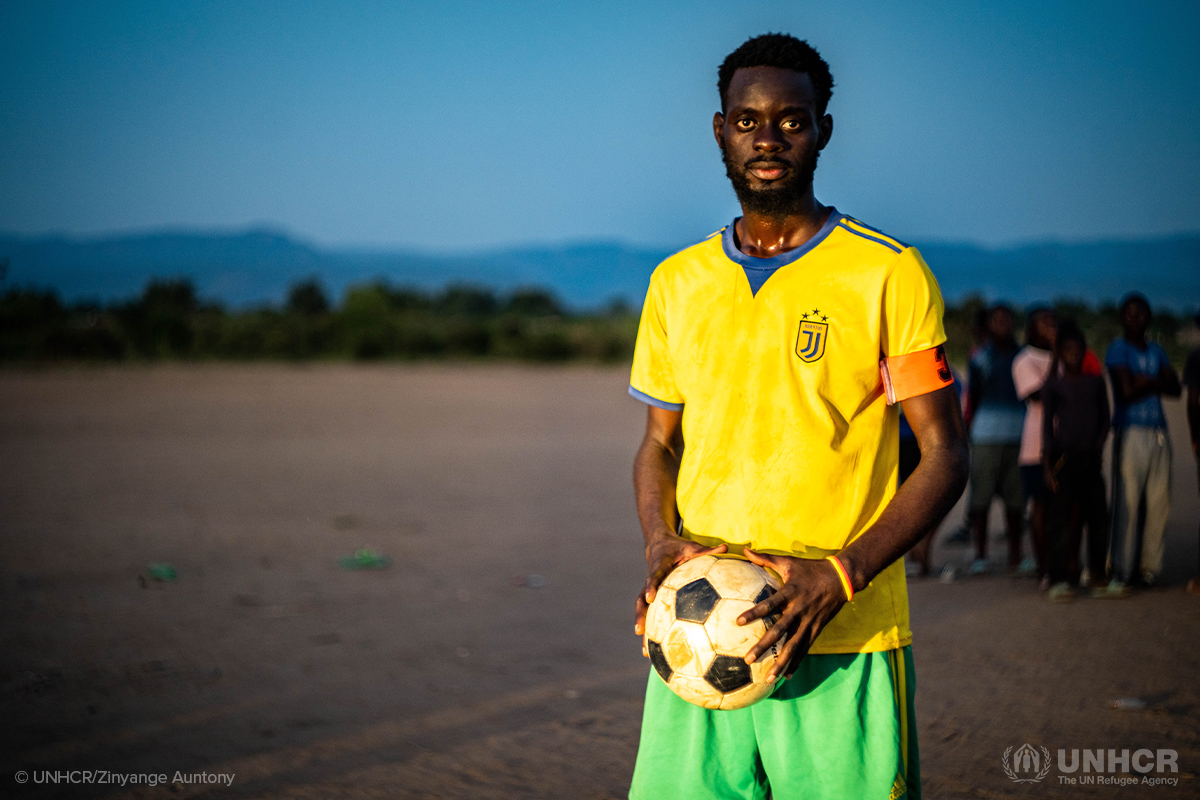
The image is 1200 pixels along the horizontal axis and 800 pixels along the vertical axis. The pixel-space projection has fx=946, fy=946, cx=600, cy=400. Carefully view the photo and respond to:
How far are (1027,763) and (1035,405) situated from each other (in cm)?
426

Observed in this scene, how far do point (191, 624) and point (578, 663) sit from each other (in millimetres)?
2745

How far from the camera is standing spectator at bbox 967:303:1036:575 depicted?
26.0 feet

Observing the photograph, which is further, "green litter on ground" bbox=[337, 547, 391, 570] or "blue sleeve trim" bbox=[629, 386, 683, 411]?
"green litter on ground" bbox=[337, 547, 391, 570]

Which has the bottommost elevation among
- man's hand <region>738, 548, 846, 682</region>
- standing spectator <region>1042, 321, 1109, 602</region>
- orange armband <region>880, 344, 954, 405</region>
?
standing spectator <region>1042, 321, 1109, 602</region>

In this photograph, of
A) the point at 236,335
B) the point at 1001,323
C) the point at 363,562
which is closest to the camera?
the point at 1001,323

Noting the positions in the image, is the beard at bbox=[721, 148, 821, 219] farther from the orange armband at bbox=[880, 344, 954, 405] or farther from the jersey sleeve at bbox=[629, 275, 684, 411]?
the orange armband at bbox=[880, 344, 954, 405]

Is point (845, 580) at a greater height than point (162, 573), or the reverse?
point (845, 580)

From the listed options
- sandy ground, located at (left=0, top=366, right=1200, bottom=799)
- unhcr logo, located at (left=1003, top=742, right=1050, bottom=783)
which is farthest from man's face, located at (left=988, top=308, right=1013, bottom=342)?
unhcr logo, located at (left=1003, top=742, right=1050, bottom=783)

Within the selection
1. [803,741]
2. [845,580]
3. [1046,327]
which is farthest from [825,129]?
[1046,327]

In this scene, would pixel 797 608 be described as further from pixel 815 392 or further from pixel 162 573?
pixel 162 573

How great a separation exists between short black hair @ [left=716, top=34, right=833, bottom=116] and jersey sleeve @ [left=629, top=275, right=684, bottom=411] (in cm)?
54

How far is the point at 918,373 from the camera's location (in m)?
2.07

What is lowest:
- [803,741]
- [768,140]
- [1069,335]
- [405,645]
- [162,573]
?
[405,645]

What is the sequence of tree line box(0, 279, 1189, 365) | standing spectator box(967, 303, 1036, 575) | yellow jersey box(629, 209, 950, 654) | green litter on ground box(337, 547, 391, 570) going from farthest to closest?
1. tree line box(0, 279, 1189, 365)
2. green litter on ground box(337, 547, 391, 570)
3. standing spectator box(967, 303, 1036, 575)
4. yellow jersey box(629, 209, 950, 654)
